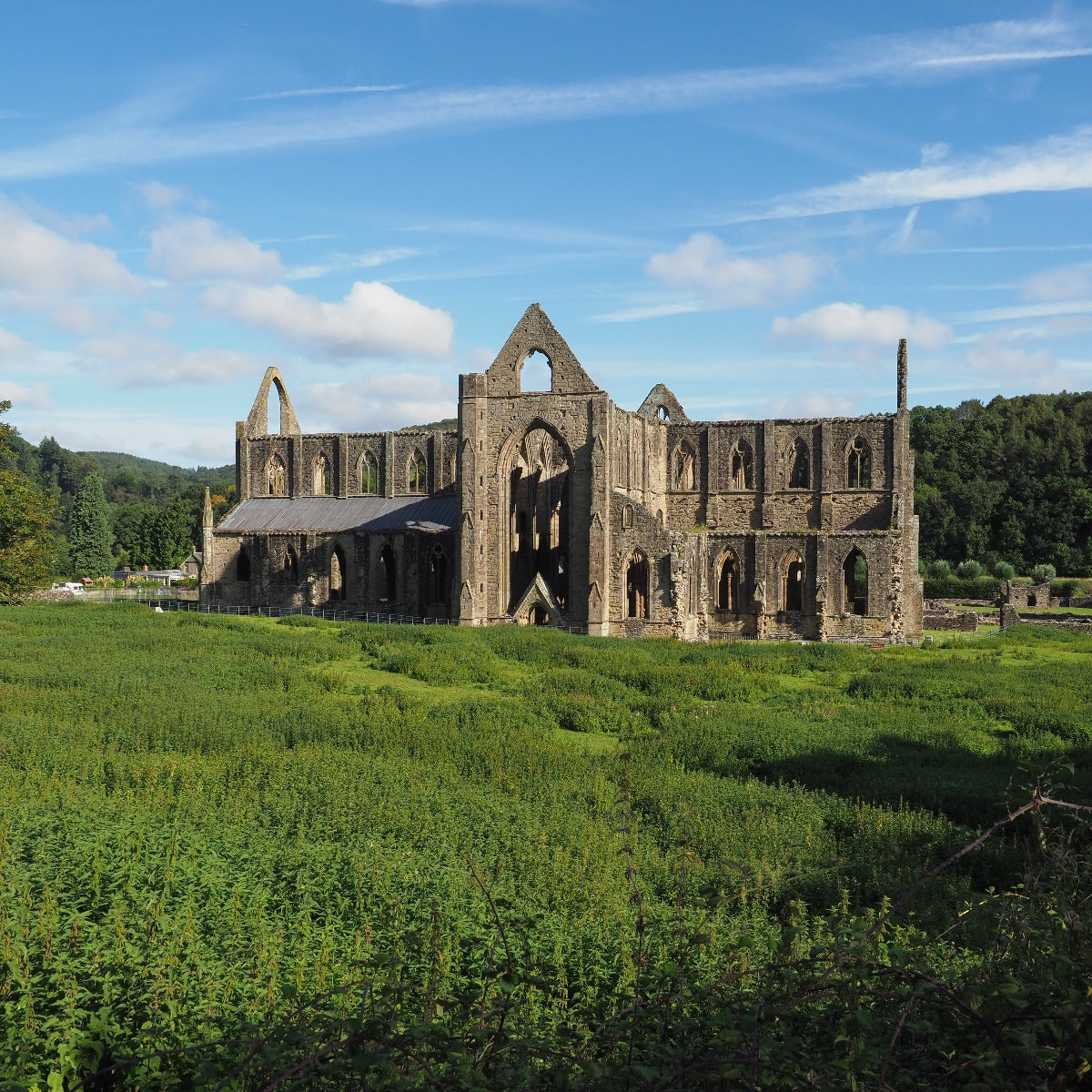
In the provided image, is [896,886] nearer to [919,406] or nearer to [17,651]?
[17,651]

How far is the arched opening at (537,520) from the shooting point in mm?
41844

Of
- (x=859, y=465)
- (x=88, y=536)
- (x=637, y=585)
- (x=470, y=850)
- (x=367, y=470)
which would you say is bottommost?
→ (x=470, y=850)

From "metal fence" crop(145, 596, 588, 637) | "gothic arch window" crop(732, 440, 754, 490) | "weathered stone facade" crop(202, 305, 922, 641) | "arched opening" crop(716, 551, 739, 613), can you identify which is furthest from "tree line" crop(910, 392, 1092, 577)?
"metal fence" crop(145, 596, 588, 637)

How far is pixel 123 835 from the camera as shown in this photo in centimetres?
1013

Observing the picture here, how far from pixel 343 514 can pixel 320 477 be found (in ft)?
12.8

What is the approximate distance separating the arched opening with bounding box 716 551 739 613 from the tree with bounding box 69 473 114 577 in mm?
61957

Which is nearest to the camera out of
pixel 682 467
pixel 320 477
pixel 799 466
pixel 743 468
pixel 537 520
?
pixel 537 520

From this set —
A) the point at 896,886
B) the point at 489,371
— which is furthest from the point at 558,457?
the point at 896,886

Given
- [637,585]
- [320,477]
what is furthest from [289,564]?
[637,585]

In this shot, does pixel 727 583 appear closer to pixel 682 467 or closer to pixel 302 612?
pixel 682 467

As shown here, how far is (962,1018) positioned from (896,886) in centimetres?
592

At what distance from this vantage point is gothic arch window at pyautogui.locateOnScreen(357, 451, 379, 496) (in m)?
49.6

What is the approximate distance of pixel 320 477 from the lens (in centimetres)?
5047

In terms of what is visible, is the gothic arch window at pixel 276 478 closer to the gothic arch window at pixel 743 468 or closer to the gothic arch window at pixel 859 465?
the gothic arch window at pixel 743 468
